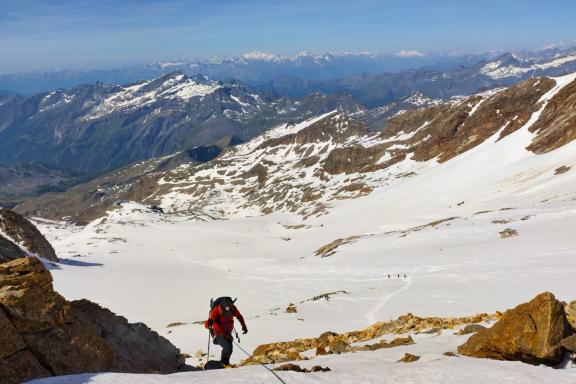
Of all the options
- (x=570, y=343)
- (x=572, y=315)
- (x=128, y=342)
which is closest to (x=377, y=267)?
(x=572, y=315)

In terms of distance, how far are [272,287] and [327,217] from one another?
208 ft

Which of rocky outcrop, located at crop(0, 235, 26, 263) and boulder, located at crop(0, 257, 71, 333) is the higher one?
boulder, located at crop(0, 257, 71, 333)

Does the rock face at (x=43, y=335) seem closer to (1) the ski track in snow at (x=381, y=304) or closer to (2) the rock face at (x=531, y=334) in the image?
(2) the rock face at (x=531, y=334)

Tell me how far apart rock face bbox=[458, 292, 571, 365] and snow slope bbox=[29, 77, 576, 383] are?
48 centimetres

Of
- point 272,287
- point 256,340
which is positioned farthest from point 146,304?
point 256,340

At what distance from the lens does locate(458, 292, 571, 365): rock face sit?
9.80 metres

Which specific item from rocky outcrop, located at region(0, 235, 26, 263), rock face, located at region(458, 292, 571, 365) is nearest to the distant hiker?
rock face, located at region(458, 292, 571, 365)

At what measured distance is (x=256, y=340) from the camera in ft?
72.7

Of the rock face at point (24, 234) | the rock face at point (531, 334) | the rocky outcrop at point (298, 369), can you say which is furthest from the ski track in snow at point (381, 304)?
the rock face at point (24, 234)

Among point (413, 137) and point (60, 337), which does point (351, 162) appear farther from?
point (60, 337)

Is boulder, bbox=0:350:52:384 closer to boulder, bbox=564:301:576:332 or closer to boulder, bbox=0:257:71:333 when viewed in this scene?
boulder, bbox=0:257:71:333

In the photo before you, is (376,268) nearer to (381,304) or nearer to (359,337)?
(381,304)

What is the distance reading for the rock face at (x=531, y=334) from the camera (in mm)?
9805

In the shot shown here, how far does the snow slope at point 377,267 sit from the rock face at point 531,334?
0.48 m
